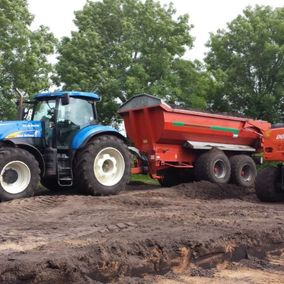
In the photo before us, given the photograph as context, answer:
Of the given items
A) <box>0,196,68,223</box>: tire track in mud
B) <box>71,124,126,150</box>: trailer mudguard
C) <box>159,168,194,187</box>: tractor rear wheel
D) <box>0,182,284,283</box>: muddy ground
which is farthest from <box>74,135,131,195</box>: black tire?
<box>159,168,194,187</box>: tractor rear wheel

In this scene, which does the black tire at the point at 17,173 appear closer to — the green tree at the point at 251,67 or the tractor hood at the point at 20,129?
the tractor hood at the point at 20,129

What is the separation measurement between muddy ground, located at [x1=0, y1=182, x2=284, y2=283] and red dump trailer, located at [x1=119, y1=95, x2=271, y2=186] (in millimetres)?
4338

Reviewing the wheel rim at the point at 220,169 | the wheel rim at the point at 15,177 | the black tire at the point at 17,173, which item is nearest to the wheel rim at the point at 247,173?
the wheel rim at the point at 220,169

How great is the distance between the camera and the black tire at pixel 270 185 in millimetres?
10406

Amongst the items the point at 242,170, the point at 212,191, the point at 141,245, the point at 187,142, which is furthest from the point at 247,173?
the point at 141,245

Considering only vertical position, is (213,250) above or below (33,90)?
below

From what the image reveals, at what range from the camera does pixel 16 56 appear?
1931 centimetres

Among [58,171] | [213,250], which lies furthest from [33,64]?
[213,250]

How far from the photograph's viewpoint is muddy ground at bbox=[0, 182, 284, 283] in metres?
4.67

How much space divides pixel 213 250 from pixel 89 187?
5.40 metres

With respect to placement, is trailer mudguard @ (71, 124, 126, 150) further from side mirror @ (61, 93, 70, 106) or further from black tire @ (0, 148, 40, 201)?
black tire @ (0, 148, 40, 201)

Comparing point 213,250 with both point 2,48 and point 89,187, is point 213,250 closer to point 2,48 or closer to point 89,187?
point 89,187

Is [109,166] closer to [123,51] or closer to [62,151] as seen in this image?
[62,151]

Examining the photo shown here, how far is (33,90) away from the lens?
63.7 ft
